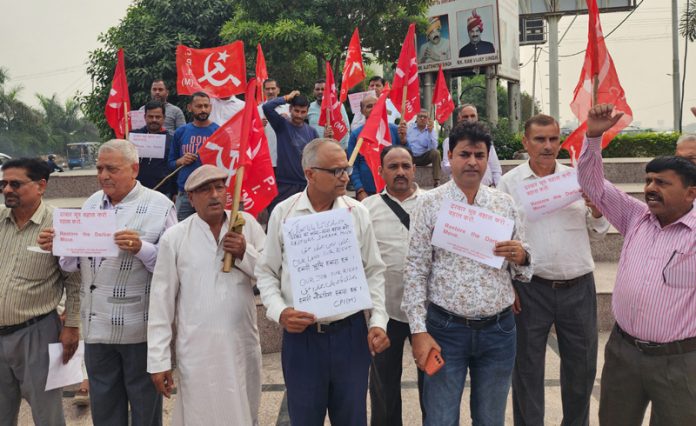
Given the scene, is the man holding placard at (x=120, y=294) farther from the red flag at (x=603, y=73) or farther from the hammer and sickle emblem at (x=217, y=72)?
the hammer and sickle emblem at (x=217, y=72)

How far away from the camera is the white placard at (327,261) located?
2.31m

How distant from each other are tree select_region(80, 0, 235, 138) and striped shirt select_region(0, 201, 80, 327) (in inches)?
527

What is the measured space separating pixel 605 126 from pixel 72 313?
3.03m

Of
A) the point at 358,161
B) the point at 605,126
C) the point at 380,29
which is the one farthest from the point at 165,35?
the point at 605,126

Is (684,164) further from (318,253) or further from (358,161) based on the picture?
(358,161)

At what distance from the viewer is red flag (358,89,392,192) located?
4.55m

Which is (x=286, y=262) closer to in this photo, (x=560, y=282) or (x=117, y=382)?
(x=117, y=382)

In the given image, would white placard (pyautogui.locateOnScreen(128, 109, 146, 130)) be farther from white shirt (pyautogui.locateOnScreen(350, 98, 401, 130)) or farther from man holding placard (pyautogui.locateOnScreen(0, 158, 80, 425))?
man holding placard (pyautogui.locateOnScreen(0, 158, 80, 425))

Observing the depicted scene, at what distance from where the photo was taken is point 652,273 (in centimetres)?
244

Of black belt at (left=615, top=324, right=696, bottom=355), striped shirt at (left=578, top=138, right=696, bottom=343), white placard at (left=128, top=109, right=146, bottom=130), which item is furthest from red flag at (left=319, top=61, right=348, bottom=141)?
black belt at (left=615, top=324, right=696, bottom=355)

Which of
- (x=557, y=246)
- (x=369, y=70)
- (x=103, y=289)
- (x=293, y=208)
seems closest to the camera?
(x=293, y=208)

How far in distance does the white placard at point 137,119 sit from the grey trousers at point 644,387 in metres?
5.54

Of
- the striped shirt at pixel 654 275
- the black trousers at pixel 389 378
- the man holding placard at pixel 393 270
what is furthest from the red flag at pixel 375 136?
the striped shirt at pixel 654 275

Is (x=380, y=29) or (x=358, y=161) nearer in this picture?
(x=358, y=161)
